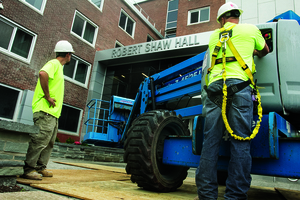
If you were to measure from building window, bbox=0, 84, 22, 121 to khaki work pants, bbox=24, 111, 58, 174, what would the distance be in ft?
29.5

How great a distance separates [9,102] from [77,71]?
4676 millimetres

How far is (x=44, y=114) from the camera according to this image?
302cm

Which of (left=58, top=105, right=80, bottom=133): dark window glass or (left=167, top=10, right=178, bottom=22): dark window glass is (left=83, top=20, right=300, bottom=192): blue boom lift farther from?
(left=167, top=10, right=178, bottom=22): dark window glass

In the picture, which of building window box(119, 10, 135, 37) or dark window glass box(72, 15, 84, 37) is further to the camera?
building window box(119, 10, 135, 37)

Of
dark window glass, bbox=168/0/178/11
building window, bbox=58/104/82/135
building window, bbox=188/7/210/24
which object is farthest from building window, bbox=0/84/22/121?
dark window glass, bbox=168/0/178/11

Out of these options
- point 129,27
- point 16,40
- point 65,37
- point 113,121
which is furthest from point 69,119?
point 129,27

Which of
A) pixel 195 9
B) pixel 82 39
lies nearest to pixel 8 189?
pixel 82 39

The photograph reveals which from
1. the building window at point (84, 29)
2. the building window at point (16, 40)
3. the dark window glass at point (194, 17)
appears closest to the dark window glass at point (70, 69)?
the building window at point (84, 29)

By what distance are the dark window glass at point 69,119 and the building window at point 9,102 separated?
8.34 ft

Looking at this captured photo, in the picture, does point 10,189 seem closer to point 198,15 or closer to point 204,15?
point 204,15

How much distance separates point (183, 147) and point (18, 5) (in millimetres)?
12263

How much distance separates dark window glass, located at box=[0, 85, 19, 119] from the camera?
414 inches

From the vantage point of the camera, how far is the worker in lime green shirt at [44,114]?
2.87m

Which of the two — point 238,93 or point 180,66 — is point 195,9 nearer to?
point 180,66
